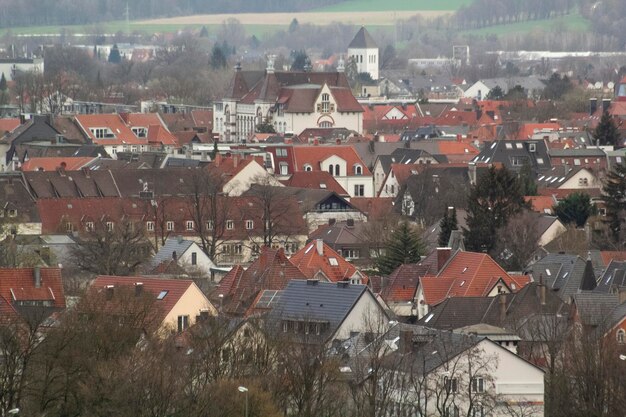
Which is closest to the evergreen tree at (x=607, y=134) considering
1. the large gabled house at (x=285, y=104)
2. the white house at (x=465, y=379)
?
the large gabled house at (x=285, y=104)

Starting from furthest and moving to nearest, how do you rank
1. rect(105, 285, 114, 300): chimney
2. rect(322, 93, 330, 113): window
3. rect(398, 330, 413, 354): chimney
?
rect(322, 93, 330, 113): window → rect(105, 285, 114, 300): chimney → rect(398, 330, 413, 354): chimney

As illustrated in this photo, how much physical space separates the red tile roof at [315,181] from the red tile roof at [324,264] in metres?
23.6

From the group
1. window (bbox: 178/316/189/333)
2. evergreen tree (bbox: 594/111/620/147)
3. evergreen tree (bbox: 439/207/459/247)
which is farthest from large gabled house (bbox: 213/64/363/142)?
window (bbox: 178/316/189/333)

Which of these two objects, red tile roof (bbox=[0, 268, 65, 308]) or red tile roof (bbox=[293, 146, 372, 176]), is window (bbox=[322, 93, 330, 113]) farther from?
red tile roof (bbox=[0, 268, 65, 308])

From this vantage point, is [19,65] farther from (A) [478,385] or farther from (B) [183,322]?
(A) [478,385]

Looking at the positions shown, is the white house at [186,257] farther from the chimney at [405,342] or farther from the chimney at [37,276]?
the chimney at [405,342]

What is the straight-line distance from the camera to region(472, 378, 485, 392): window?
126 ft

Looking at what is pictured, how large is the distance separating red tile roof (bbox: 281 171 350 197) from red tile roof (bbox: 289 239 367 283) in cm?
2361

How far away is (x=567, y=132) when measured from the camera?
4031 inches

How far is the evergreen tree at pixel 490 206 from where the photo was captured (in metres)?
61.4

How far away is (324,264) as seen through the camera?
177ft

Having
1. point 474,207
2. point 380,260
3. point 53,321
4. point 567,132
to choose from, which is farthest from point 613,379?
point 567,132

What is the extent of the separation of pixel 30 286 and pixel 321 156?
4261 cm

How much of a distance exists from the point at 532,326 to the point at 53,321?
9240 millimetres
